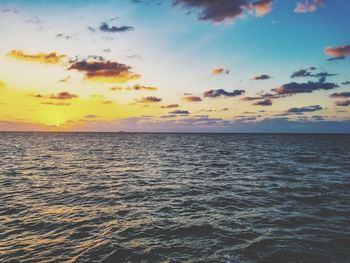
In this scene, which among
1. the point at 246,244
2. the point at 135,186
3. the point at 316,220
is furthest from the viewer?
the point at 135,186

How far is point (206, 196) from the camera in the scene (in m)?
22.7

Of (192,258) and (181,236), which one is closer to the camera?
(192,258)

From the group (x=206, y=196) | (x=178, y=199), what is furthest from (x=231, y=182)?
(x=178, y=199)

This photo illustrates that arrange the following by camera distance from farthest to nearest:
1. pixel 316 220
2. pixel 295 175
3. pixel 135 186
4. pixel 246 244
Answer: pixel 295 175
pixel 135 186
pixel 316 220
pixel 246 244

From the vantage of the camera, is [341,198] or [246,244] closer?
[246,244]

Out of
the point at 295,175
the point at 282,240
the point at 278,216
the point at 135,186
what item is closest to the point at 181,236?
the point at 282,240

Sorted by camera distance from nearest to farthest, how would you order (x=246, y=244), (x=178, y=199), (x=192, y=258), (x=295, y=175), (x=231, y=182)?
(x=192, y=258), (x=246, y=244), (x=178, y=199), (x=231, y=182), (x=295, y=175)

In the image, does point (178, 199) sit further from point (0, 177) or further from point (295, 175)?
point (0, 177)

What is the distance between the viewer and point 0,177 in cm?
3091

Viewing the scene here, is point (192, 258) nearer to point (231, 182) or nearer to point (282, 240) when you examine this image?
point (282, 240)

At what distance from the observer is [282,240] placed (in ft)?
44.7

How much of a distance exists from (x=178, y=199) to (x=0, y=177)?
20.5 meters

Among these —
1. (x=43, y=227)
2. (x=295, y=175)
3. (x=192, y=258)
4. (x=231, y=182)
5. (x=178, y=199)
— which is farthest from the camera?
(x=295, y=175)

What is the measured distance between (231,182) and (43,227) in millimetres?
18428
